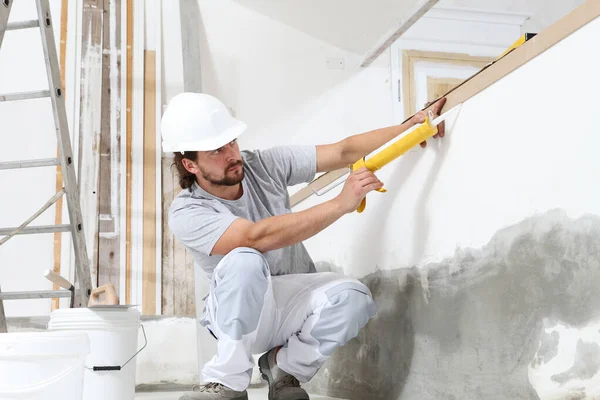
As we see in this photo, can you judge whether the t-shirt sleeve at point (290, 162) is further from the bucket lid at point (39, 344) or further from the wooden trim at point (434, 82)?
the wooden trim at point (434, 82)

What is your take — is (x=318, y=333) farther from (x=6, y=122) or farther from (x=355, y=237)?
(x=6, y=122)

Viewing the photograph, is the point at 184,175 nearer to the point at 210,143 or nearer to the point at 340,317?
the point at 210,143

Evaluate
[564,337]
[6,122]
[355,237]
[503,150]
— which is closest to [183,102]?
[355,237]

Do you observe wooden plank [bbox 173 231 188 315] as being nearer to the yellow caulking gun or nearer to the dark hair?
the dark hair

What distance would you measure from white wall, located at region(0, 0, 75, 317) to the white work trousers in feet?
6.02

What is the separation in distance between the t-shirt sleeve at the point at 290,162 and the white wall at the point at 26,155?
182 cm

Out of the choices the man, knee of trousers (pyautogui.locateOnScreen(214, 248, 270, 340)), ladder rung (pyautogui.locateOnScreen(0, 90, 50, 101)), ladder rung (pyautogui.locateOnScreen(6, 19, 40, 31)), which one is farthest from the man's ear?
ladder rung (pyautogui.locateOnScreen(6, 19, 40, 31))

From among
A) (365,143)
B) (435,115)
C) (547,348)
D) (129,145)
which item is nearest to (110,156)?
(129,145)

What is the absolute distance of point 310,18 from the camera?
4035 mm

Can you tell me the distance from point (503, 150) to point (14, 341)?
1354 millimetres

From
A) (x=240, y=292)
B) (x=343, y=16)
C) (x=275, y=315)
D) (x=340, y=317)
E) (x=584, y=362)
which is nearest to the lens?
(x=584, y=362)

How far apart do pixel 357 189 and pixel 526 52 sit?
0.63 m

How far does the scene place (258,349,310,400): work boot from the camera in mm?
2080

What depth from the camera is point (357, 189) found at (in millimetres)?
1935
